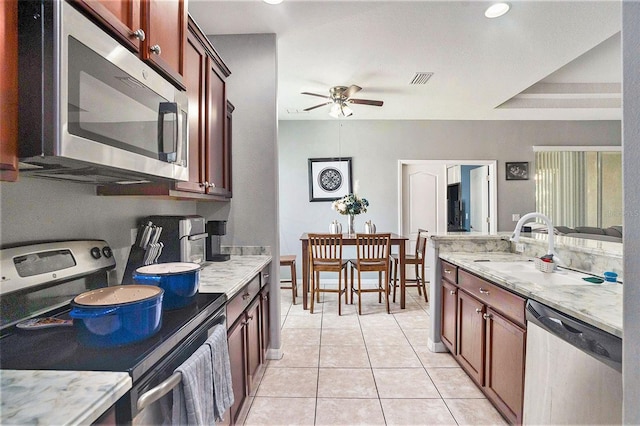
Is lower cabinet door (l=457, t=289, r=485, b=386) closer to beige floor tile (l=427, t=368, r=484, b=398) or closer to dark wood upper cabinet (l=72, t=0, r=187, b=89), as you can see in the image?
beige floor tile (l=427, t=368, r=484, b=398)

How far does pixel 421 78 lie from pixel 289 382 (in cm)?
329

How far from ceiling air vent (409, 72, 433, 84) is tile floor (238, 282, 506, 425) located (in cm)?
271

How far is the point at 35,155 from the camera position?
0.75 meters

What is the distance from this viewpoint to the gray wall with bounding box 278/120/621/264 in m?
5.04

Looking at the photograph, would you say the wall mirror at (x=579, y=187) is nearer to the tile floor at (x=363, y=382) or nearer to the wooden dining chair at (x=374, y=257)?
the wooden dining chair at (x=374, y=257)

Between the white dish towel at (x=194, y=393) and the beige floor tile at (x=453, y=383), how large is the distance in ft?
5.40

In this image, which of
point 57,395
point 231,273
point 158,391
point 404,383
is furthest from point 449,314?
point 57,395

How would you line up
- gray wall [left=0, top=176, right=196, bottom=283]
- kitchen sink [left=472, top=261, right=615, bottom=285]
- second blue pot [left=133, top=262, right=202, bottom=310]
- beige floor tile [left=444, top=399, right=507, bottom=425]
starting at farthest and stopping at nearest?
beige floor tile [left=444, top=399, right=507, bottom=425] → kitchen sink [left=472, top=261, right=615, bottom=285] → second blue pot [left=133, top=262, right=202, bottom=310] → gray wall [left=0, top=176, right=196, bottom=283]

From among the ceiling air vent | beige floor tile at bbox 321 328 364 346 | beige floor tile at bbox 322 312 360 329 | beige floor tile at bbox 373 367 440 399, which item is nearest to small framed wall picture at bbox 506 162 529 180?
the ceiling air vent

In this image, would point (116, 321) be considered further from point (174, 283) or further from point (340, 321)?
point (340, 321)

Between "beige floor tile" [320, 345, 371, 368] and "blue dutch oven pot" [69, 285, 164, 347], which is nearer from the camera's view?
"blue dutch oven pot" [69, 285, 164, 347]

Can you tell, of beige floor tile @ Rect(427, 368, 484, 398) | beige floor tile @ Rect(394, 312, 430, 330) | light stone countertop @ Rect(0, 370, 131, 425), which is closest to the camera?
light stone countertop @ Rect(0, 370, 131, 425)

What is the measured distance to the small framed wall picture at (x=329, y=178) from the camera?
5020mm

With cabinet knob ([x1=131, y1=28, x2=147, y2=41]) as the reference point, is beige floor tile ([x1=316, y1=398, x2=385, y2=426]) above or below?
below
